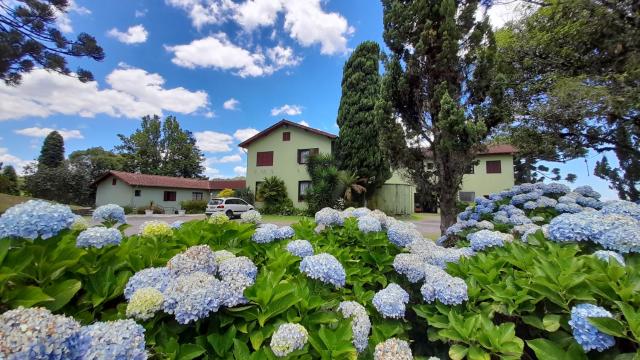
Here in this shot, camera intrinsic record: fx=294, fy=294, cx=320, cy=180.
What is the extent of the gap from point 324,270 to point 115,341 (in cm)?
96

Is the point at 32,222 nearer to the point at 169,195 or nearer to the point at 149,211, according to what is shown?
the point at 149,211

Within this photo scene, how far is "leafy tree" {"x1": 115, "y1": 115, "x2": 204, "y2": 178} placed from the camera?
42188 millimetres

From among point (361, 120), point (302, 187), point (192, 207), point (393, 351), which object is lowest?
point (192, 207)

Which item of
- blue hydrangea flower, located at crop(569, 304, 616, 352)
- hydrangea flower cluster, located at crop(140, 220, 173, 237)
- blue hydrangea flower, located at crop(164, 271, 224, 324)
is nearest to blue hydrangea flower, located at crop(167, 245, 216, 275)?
blue hydrangea flower, located at crop(164, 271, 224, 324)

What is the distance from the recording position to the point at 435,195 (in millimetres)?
6777

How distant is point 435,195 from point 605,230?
4935mm

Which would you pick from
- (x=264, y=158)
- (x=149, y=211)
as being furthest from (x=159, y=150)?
(x=264, y=158)

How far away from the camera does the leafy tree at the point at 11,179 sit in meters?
28.7

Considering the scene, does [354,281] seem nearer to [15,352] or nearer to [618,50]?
[15,352]

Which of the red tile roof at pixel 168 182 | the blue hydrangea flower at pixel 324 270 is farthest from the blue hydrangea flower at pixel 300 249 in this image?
the red tile roof at pixel 168 182

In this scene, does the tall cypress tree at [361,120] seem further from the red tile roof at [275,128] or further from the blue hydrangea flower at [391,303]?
the blue hydrangea flower at [391,303]

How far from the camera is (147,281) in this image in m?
1.33

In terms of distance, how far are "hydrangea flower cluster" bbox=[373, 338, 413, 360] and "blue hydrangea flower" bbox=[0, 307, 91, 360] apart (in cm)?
108

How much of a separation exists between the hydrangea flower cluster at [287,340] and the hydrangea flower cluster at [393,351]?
36cm
